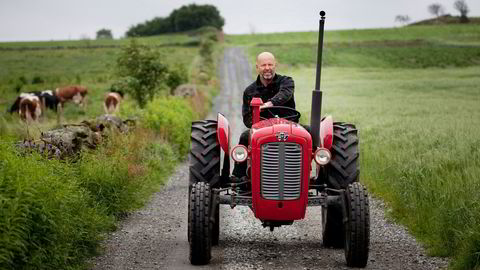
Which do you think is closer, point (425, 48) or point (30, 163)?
point (30, 163)

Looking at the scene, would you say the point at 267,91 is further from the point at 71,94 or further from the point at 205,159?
the point at 71,94

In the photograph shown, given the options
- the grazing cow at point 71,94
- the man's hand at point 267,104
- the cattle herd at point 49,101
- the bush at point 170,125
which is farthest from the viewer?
the grazing cow at point 71,94

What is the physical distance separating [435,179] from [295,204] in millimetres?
3353

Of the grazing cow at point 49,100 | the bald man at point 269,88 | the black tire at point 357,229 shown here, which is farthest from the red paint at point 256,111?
the grazing cow at point 49,100

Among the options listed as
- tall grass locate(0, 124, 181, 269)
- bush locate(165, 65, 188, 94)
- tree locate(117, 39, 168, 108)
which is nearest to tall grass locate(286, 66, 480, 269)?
tall grass locate(0, 124, 181, 269)

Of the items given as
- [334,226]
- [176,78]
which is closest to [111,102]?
[176,78]

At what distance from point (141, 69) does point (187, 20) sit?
112 metres

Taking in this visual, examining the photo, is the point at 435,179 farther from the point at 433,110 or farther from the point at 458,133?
the point at 433,110

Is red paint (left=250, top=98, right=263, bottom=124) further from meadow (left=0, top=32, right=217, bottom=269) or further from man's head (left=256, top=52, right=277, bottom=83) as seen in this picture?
meadow (left=0, top=32, right=217, bottom=269)

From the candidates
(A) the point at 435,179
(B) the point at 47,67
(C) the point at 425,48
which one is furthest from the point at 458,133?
(C) the point at 425,48

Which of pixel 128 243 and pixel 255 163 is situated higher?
pixel 255 163

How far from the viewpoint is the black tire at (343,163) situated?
815 cm

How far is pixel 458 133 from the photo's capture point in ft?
48.3

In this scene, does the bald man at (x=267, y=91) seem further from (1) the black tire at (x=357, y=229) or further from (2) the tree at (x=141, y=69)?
(2) the tree at (x=141, y=69)
